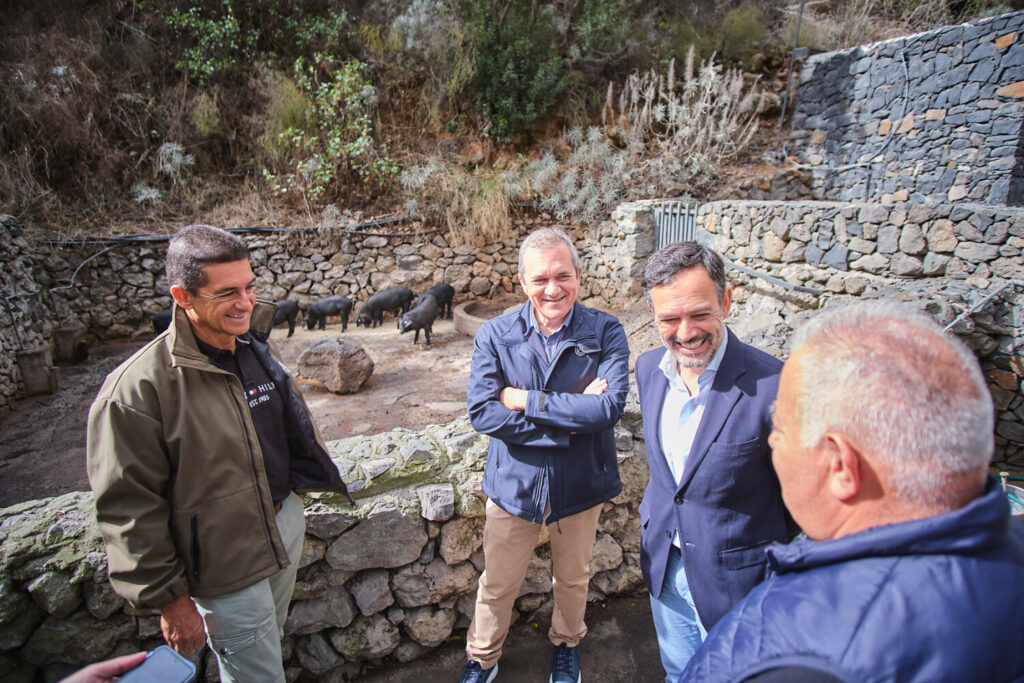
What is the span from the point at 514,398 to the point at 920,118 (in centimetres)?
1058

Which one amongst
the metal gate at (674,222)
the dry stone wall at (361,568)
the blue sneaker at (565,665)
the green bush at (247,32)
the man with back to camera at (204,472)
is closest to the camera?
the man with back to camera at (204,472)

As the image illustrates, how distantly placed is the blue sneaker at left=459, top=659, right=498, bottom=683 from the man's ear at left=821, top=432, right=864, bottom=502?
1.73 meters

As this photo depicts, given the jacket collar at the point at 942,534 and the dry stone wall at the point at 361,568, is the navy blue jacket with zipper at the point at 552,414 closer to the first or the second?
the dry stone wall at the point at 361,568

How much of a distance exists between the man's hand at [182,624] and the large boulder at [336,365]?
4.68 meters

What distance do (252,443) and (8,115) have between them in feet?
38.7

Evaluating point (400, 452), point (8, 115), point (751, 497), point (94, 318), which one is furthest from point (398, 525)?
point (8, 115)

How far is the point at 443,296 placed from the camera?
950cm

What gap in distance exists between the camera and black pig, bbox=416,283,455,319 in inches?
366

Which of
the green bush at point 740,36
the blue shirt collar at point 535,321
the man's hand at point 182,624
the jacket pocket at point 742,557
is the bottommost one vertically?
the man's hand at point 182,624

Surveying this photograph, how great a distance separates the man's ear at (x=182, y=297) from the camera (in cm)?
156

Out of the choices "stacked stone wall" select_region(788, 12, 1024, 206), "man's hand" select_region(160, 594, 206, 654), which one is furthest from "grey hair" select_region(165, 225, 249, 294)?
"stacked stone wall" select_region(788, 12, 1024, 206)

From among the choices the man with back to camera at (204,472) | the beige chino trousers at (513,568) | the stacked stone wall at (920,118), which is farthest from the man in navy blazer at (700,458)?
the stacked stone wall at (920,118)

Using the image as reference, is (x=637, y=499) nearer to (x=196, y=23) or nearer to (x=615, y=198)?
(x=615, y=198)

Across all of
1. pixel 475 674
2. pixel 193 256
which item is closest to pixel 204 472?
pixel 193 256
